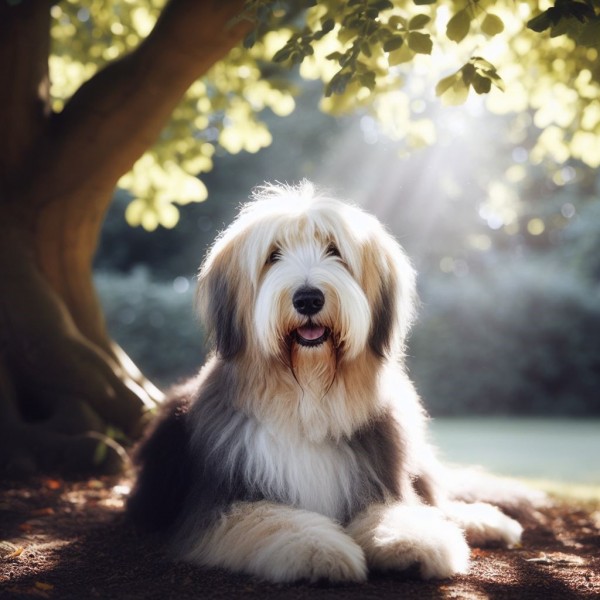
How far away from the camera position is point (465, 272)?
2323 centimetres

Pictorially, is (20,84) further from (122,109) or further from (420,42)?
(420,42)

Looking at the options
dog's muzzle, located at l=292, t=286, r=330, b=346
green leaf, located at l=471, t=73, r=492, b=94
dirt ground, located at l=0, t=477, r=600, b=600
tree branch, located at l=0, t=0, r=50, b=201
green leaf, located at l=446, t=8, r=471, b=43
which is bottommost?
dirt ground, located at l=0, t=477, r=600, b=600

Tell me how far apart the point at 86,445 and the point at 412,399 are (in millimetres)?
2583

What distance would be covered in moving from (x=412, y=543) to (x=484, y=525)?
3.61 feet

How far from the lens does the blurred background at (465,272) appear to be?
1362 cm

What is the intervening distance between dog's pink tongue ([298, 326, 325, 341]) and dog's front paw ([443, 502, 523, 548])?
1.28 metres

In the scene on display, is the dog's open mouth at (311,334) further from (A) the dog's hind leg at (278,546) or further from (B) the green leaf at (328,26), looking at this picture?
(B) the green leaf at (328,26)

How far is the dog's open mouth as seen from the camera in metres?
3.61

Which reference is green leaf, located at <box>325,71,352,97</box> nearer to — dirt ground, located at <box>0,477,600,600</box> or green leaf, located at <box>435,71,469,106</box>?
green leaf, located at <box>435,71,469,106</box>

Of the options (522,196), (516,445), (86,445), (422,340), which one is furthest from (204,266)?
(522,196)

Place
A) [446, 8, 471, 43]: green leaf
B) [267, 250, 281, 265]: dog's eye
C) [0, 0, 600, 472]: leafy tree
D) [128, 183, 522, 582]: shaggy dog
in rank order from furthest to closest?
[0, 0, 600, 472]: leafy tree < [446, 8, 471, 43]: green leaf < [267, 250, 281, 265]: dog's eye < [128, 183, 522, 582]: shaggy dog

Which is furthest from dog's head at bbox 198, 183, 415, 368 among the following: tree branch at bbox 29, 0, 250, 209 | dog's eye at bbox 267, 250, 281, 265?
tree branch at bbox 29, 0, 250, 209

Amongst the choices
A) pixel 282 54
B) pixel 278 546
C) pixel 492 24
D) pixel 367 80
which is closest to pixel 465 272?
pixel 367 80

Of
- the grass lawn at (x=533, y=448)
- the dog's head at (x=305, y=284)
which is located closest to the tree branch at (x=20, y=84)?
the dog's head at (x=305, y=284)
